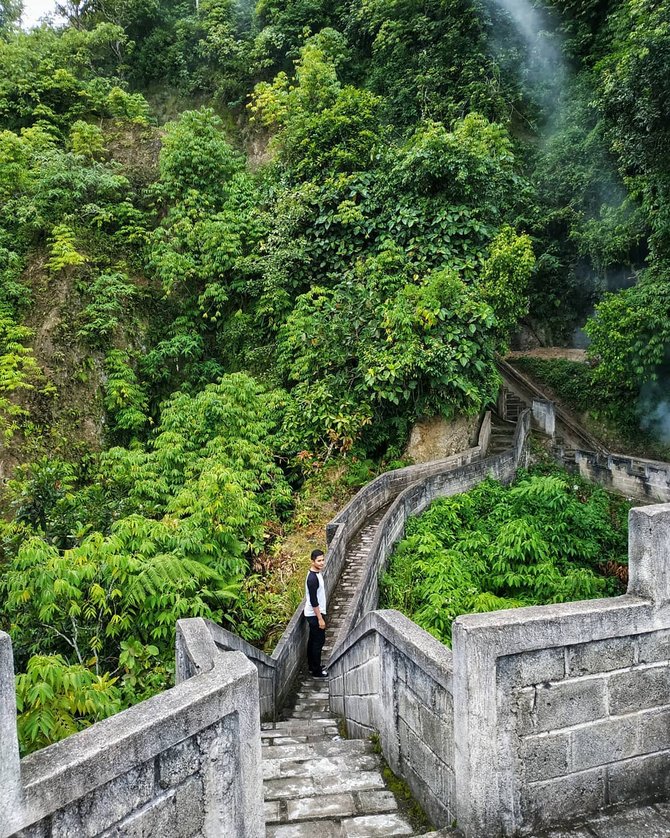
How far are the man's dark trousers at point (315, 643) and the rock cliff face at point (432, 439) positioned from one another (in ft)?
23.6

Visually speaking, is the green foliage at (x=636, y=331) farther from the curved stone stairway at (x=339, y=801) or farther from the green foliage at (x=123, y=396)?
the curved stone stairway at (x=339, y=801)

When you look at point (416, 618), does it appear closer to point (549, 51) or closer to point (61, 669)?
point (61, 669)

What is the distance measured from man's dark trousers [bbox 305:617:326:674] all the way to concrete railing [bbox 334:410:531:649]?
263mm

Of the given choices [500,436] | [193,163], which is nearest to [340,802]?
[500,436]

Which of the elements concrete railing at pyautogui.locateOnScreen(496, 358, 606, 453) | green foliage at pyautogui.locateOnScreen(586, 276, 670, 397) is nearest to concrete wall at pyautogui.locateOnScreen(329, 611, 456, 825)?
green foliage at pyautogui.locateOnScreen(586, 276, 670, 397)

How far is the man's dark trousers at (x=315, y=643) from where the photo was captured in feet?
24.0

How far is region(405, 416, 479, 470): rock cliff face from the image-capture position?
1423 centimetres

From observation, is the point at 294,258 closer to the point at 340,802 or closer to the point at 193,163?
the point at 193,163

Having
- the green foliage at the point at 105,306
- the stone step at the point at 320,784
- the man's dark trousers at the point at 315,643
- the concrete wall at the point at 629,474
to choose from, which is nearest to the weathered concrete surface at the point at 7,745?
the stone step at the point at 320,784

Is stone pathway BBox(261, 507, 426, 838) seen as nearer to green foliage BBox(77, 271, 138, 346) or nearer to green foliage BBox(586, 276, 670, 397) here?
green foliage BBox(77, 271, 138, 346)

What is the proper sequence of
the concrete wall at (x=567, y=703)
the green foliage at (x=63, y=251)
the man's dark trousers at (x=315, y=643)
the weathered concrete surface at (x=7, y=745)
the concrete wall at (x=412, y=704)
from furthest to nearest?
the green foliage at (x=63, y=251), the man's dark trousers at (x=315, y=643), the concrete wall at (x=412, y=704), the concrete wall at (x=567, y=703), the weathered concrete surface at (x=7, y=745)

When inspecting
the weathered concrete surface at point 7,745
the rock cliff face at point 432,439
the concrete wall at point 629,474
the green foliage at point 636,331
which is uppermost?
the green foliage at point 636,331

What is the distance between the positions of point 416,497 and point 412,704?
8614 millimetres

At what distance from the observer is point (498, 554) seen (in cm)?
1010
